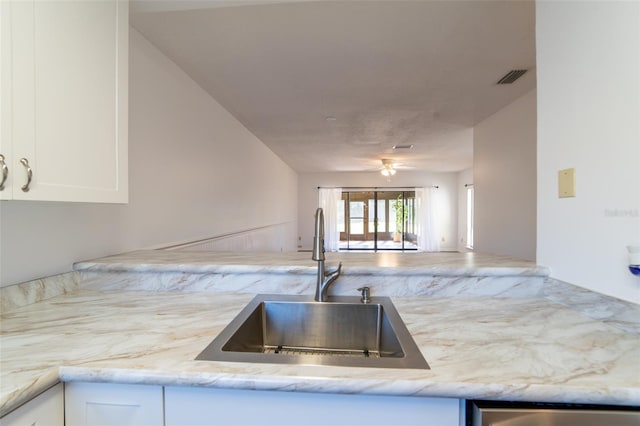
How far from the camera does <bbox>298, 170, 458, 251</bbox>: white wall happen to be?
7730 millimetres

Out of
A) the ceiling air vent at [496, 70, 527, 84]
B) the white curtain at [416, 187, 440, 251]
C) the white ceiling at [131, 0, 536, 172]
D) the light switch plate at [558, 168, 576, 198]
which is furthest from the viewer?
the white curtain at [416, 187, 440, 251]

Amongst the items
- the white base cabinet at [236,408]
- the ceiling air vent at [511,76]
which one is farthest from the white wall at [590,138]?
the ceiling air vent at [511,76]

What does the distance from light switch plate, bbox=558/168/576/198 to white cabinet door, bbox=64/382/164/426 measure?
1.40 meters

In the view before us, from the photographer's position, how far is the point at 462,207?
7.51 m

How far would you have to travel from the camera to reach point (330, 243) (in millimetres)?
7832

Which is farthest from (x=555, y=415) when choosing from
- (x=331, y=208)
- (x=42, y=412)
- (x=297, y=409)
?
(x=331, y=208)

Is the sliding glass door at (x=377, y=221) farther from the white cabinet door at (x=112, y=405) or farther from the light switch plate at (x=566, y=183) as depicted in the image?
the white cabinet door at (x=112, y=405)

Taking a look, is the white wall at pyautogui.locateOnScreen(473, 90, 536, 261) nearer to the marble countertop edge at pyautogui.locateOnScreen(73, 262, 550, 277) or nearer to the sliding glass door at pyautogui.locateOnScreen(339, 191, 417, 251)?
the marble countertop edge at pyautogui.locateOnScreen(73, 262, 550, 277)

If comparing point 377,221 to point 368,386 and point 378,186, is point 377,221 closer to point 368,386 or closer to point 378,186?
point 378,186

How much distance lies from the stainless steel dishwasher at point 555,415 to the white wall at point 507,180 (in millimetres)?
2284

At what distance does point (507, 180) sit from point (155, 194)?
307 cm

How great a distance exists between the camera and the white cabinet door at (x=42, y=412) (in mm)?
603

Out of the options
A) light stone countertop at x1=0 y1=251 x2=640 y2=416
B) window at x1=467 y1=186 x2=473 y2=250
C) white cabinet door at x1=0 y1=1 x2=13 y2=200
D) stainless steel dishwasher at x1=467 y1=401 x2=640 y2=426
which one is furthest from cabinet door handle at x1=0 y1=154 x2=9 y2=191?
window at x1=467 y1=186 x2=473 y2=250

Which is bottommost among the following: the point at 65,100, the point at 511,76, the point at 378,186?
the point at 65,100
